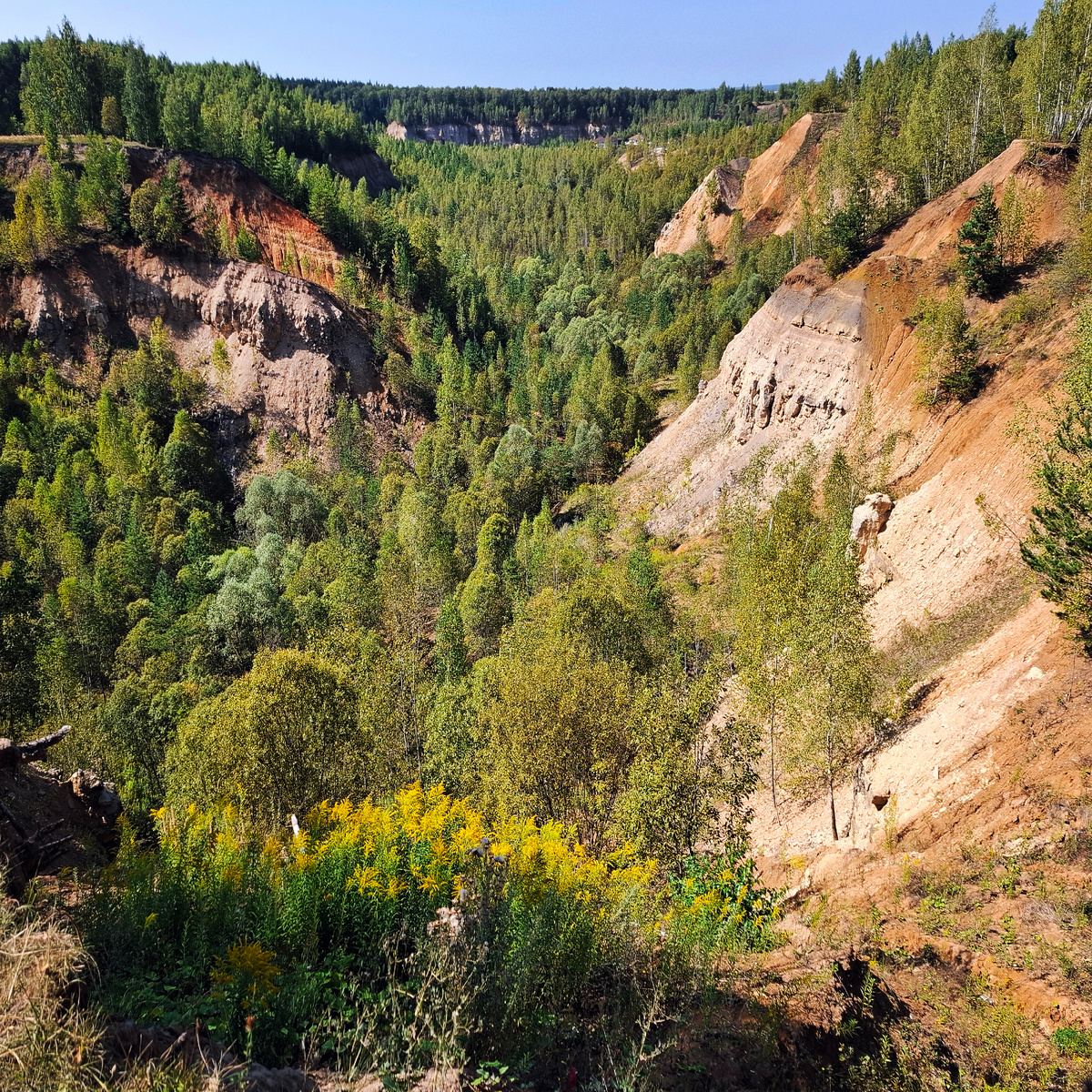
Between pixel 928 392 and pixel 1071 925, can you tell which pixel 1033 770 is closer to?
pixel 1071 925

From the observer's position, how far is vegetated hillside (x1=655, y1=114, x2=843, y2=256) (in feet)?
349

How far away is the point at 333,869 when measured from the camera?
9.70m

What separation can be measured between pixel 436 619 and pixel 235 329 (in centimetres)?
5261

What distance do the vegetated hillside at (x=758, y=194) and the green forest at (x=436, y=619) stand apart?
7401mm

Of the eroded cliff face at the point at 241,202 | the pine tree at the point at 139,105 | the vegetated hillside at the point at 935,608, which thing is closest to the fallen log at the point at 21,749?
the vegetated hillside at the point at 935,608

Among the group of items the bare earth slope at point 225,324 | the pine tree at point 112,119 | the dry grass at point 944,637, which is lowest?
the dry grass at point 944,637

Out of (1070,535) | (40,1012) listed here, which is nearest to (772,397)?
(1070,535)

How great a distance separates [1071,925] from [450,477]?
6809 centimetres

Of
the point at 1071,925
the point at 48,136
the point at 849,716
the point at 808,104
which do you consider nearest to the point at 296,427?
the point at 48,136

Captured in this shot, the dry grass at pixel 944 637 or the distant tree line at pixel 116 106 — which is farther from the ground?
the distant tree line at pixel 116 106

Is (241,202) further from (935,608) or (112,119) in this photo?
(935,608)

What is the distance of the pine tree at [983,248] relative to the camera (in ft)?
123

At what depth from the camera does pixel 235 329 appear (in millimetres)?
83188

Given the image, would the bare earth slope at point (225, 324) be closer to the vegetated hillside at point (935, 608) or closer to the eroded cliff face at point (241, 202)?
the eroded cliff face at point (241, 202)
